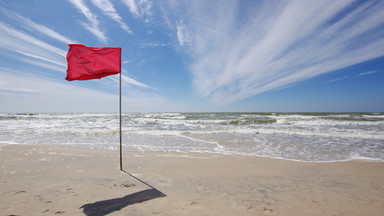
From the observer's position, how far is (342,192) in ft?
12.8

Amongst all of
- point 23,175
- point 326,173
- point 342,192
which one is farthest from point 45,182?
point 326,173

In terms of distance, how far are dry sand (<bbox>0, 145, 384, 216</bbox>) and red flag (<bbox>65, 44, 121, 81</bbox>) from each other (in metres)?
3.00

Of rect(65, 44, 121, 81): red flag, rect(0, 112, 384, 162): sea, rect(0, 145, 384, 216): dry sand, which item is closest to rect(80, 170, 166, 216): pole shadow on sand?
rect(0, 145, 384, 216): dry sand

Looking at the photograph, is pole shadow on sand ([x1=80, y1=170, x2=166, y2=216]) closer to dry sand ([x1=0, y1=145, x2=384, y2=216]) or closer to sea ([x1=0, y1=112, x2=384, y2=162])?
dry sand ([x1=0, y1=145, x2=384, y2=216])

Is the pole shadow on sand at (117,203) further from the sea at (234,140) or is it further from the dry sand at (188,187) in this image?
the sea at (234,140)

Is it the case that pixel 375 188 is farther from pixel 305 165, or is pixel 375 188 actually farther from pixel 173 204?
pixel 173 204

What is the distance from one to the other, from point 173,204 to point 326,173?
16.1 feet

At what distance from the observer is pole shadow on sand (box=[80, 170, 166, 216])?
3.05 metres

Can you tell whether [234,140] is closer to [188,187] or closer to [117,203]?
[188,187]

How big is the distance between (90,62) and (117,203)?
3.96m

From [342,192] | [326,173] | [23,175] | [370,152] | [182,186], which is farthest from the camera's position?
[370,152]

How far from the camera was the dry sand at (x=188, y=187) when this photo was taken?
3.16m

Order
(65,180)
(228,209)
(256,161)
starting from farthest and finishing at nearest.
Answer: (256,161) < (65,180) < (228,209)

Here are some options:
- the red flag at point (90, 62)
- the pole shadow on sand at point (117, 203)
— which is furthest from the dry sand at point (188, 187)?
the red flag at point (90, 62)
